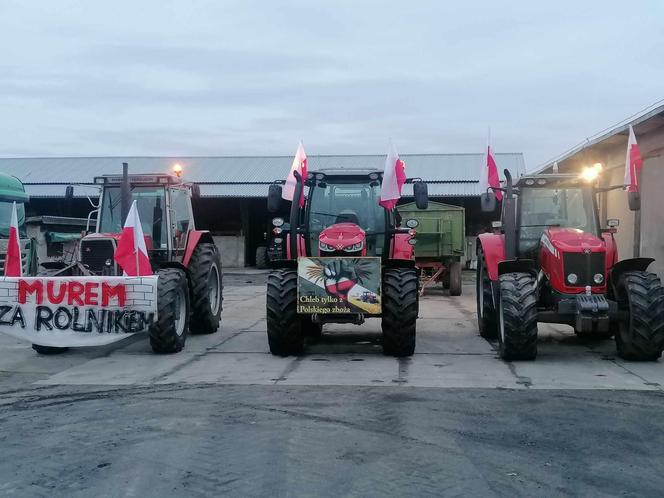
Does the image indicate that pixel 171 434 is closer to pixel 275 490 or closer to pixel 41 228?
pixel 275 490

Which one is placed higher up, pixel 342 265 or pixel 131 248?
pixel 131 248

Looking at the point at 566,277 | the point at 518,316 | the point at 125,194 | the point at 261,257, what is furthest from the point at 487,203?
the point at 261,257

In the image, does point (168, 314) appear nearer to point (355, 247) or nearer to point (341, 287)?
point (341, 287)

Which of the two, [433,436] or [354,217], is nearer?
[433,436]

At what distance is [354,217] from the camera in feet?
33.9

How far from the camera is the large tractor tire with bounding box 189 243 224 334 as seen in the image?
11.3 meters

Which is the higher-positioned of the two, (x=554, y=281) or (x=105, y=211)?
(x=105, y=211)

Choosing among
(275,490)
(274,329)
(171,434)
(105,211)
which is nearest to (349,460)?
(275,490)

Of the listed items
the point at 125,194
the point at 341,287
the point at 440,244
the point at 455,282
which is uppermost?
the point at 125,194

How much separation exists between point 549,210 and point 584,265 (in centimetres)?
145

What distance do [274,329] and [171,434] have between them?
3572 mm

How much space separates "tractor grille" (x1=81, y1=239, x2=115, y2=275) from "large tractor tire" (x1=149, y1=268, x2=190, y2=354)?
2.46 ft

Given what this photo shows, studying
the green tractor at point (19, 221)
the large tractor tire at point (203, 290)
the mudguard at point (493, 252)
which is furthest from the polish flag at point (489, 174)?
the green tractor at point (19, 221)

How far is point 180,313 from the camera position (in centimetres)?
1028
